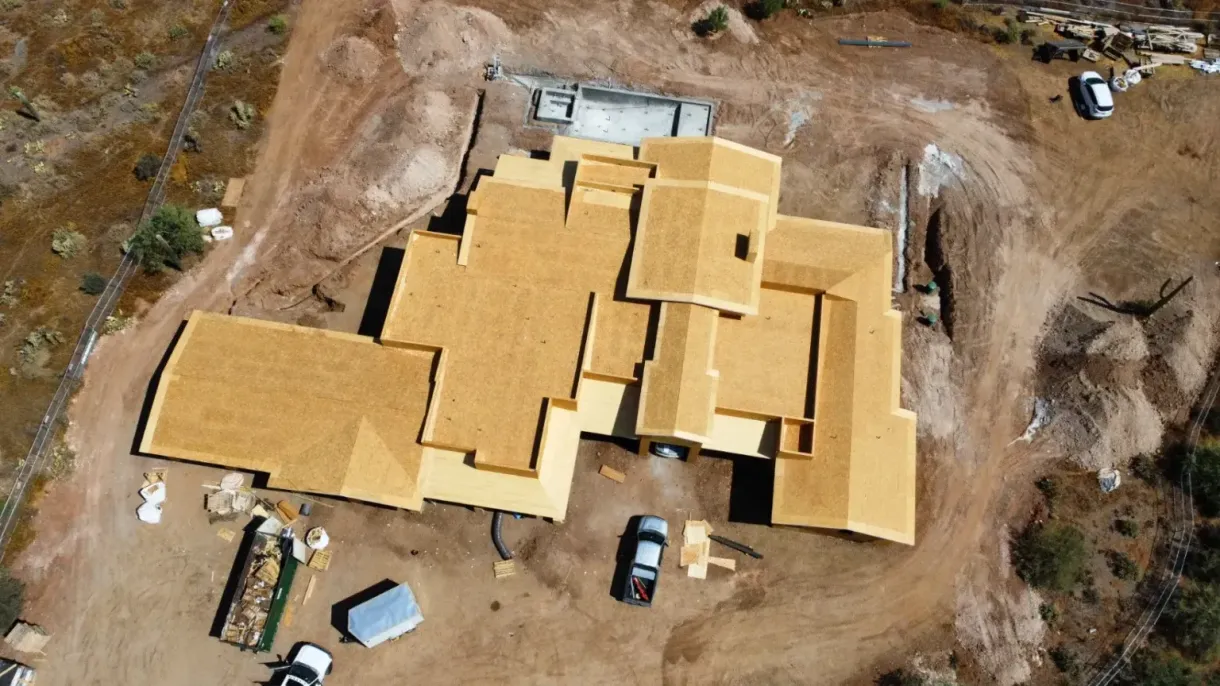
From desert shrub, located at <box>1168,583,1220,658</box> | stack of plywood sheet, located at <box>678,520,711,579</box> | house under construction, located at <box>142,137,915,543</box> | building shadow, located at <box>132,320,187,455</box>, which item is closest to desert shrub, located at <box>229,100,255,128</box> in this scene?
building shadow, located at <box>132,320,187,455</box>

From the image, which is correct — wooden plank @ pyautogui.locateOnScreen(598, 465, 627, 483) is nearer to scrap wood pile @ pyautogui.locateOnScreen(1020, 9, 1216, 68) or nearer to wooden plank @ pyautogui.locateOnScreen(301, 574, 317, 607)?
wooden plank @ pyautogui.locateOnScreen(301, 574, 317, 607)

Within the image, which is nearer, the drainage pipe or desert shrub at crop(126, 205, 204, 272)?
desert shrub at crop(126, 205, 204, 272)

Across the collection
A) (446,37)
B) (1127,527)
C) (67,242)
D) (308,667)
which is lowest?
(308,667)

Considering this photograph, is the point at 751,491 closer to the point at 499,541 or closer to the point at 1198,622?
the point at 499,541

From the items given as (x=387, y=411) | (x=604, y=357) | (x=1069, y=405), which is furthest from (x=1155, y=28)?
(x=387, y=411)

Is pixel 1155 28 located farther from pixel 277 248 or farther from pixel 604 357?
pixel 277 248

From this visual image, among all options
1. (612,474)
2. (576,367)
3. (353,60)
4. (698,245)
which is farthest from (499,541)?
(353,60)
